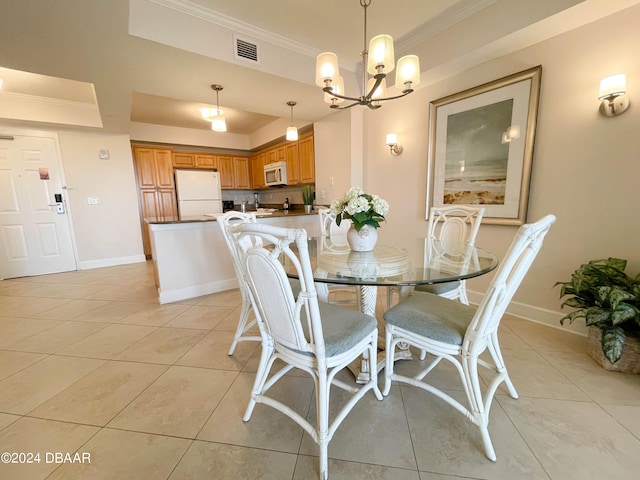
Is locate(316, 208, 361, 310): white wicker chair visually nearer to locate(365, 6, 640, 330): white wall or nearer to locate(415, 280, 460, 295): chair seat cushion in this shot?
locate(415, 280, 460, 295): chair seat cushion

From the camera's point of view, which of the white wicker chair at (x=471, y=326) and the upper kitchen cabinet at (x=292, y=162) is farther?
the upper kitchen cabinet at (x=292, y=162)

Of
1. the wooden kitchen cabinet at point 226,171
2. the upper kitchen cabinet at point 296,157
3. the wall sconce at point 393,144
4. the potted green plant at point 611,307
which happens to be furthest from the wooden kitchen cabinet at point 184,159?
the potted green plant at point 611,307

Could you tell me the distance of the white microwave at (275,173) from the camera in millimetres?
4766

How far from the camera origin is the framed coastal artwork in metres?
2.10

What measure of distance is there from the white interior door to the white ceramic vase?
4868 millimetres

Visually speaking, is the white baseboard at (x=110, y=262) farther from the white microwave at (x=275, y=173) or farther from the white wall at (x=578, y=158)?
the white wall at (x=578, y=158)

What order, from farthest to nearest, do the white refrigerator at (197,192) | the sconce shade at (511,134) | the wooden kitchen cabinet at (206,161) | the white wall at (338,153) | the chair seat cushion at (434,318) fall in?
the wooden kitchen cabinet at (206,161)
the white refrigerator at (197,192)
the white wall at (338,153)
the sconce shade at (511,134)
the chair seat cushion at (434,318)

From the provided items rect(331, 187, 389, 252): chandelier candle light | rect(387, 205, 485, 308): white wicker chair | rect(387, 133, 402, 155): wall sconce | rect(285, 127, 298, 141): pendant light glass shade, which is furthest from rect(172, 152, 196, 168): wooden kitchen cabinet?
rect(387, 205, 485, 308): white wicker chair

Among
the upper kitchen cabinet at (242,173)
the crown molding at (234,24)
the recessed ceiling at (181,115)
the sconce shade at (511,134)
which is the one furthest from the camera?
the upper kitchen cabinet at (242,173)

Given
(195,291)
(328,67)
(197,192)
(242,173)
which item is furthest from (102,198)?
(328,67)

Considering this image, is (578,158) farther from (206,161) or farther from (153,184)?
(153,184)

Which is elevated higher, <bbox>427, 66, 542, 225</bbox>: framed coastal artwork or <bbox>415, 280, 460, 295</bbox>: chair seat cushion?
<bbox>427, 66, 542, 225</bbox>: framed coastal artwork

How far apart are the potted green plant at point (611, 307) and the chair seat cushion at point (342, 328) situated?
4.57 feet

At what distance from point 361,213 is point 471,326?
0.77 metres
